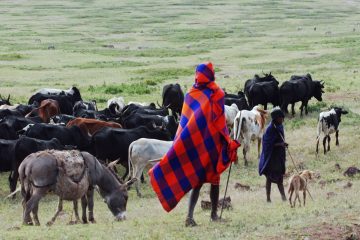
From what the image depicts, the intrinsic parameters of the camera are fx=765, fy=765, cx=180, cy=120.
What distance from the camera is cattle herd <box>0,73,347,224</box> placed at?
40.9ft

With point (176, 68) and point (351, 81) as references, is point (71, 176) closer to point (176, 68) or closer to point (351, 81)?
point (351, 81)

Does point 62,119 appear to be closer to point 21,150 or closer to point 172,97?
point 21,150

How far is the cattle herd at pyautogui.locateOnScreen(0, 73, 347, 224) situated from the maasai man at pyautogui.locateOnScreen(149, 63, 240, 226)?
7.20 ft

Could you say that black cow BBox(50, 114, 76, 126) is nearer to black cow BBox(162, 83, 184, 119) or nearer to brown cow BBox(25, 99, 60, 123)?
brown cow BBox(25, 99, 60, 123)

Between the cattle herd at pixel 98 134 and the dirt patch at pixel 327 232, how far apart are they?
372 cm

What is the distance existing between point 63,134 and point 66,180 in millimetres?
6769

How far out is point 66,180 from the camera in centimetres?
1233

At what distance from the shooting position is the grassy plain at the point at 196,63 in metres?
11.2

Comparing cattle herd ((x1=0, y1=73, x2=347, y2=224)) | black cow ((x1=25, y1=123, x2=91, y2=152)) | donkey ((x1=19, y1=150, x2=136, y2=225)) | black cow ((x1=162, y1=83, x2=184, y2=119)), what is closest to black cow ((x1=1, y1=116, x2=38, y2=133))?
cattle herd ((x1=0, y1=73, x2=347, y2=224))

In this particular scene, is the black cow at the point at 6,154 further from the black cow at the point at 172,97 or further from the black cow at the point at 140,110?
the black cow at the point at 172,97

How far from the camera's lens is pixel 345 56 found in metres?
47.1

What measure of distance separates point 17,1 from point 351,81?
99.0m

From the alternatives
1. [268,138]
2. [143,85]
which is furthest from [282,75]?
[268,138]

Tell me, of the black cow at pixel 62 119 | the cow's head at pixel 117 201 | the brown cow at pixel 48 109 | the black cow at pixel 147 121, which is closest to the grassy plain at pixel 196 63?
the cow's head at pixel 117 201
